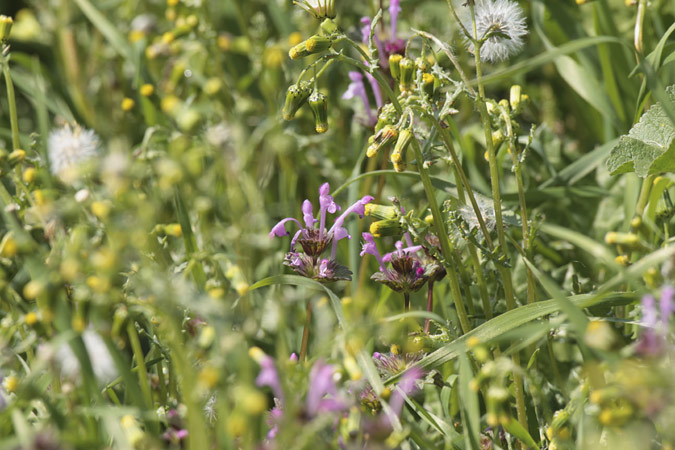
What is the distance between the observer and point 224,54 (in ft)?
9.90

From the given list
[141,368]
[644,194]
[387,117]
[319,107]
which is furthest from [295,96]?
[644,194]

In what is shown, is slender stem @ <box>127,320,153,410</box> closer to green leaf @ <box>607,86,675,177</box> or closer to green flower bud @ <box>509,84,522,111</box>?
green flower bud @ <box>509,84,522,111</box>

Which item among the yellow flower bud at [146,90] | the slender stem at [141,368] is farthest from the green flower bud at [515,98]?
the yellow flower bud at [146,90]

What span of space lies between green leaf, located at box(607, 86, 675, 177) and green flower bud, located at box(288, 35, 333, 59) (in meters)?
0.71

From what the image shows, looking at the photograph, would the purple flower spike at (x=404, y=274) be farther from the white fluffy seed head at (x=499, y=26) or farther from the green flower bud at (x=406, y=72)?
the white fluffy seed head at (x=499, y=26)

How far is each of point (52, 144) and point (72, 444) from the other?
114cm

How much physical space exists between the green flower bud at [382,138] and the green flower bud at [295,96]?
0.18 meters

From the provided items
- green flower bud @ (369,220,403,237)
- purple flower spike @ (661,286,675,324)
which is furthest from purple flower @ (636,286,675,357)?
green flower bud @ (369,220,403,237)

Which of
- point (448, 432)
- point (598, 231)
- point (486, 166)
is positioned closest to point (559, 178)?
point (598, 231)

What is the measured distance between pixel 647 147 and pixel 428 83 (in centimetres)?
56

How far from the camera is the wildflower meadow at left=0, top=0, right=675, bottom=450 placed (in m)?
1.01

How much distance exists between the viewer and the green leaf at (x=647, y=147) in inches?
63.9

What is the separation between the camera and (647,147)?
167 cm

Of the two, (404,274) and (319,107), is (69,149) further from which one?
(404,274)
